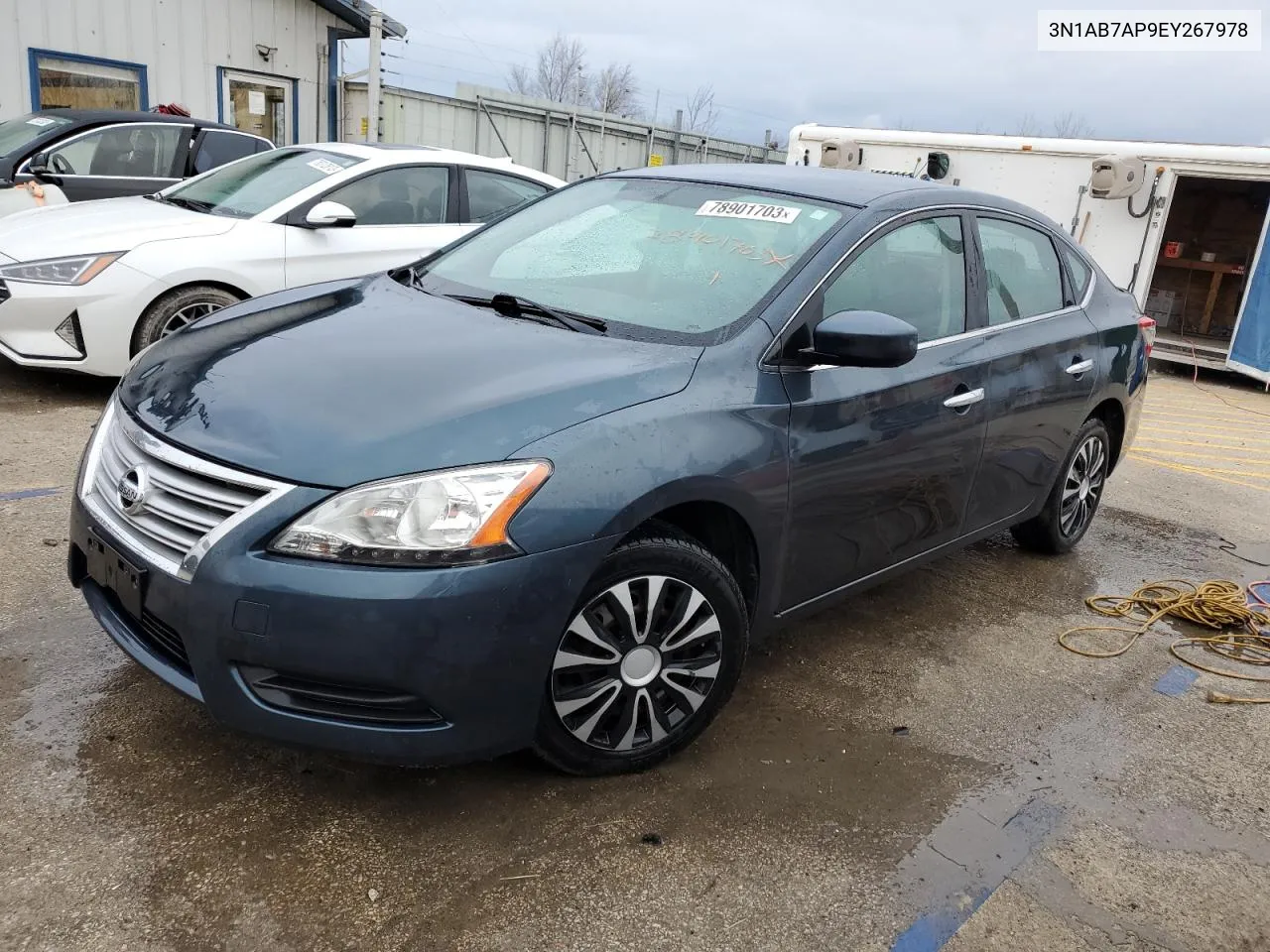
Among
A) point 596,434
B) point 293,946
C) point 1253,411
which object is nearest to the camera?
point 293,946

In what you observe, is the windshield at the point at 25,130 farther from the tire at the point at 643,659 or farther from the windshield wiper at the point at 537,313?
the tire at the point at 643,659

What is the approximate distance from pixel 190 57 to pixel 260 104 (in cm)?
120

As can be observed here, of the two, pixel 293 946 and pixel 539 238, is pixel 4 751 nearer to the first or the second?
pixel 293 946

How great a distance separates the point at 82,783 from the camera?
2629 millimetres

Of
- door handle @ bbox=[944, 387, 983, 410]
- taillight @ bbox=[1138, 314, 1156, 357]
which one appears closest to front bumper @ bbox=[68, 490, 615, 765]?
door handle @ bbox=[944, 387, 983, 410]

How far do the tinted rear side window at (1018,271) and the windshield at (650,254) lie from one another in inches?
35.7

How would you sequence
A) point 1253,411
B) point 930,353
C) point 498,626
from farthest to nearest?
point 1253,411 → point 930,353 → point 498,626

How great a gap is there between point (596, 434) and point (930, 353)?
1.52m

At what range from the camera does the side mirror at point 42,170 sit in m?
7.80

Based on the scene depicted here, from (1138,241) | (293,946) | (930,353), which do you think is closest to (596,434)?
(293,946)

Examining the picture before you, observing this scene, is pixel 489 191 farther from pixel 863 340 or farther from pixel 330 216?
pixel 863 340

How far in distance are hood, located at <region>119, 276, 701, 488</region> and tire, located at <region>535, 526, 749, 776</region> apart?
414mm

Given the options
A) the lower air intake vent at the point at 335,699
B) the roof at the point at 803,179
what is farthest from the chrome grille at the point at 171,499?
the roof at the point at 803,179

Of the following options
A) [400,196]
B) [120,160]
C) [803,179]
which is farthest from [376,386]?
[120,160]
